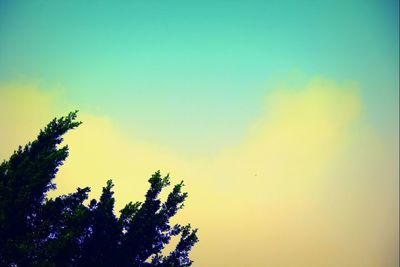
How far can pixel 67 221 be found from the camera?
13148 millimetres

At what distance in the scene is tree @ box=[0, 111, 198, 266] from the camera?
12.6 meters

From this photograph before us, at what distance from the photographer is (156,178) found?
57.1 feet

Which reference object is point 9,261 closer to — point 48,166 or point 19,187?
point 19,187

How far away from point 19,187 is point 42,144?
264cm

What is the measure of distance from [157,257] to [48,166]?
27.7ft

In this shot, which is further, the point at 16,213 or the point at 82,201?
the point at 82,201

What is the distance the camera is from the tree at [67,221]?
41.3 ft

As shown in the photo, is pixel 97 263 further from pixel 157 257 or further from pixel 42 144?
pixel 42 144

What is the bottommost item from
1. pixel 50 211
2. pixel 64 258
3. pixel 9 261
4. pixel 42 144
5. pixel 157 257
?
pixel 9 261

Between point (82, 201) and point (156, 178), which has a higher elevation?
point (156, 178)

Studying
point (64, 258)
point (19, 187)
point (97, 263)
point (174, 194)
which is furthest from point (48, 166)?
point (174, 194)

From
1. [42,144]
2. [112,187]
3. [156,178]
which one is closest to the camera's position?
[42,144]

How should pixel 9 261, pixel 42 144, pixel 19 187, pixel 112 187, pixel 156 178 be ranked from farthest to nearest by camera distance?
pixel 156 178, pixel 112 187, pixel 42 144, pixel 19 187, pixel 9 261

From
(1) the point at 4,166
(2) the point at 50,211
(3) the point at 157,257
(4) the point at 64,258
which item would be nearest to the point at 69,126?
(1) the point at 4,166
